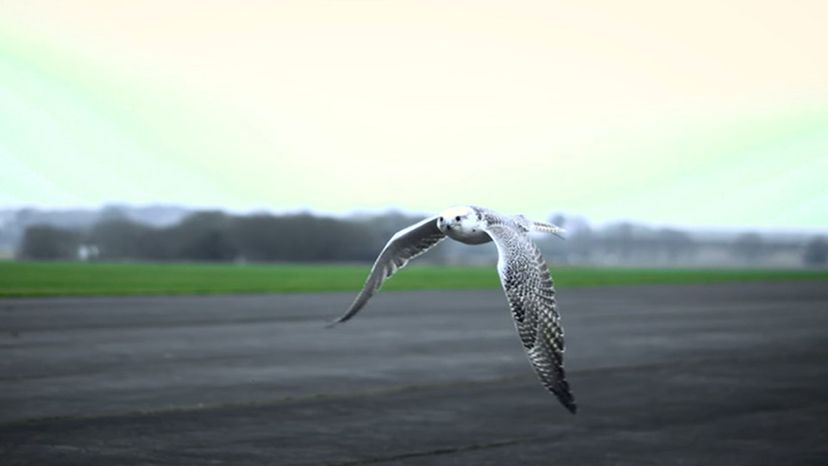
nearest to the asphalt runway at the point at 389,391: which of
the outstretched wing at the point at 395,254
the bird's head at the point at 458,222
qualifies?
the outstretched wing at the point at 395,254

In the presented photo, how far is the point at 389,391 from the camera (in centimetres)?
1995

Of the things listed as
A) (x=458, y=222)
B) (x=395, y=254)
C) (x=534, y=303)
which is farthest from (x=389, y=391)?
(x=458, y=222)

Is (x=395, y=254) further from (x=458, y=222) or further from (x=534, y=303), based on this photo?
(x=458, y=222)

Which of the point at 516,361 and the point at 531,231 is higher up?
the point at 531,231

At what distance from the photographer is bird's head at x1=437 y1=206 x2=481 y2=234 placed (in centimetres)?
616

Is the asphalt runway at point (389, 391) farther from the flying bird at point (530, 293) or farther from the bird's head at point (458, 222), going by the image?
the bird's head at point (458, 222)

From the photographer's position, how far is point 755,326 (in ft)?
123

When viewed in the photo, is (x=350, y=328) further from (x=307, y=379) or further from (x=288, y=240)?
(x=288, y=240)

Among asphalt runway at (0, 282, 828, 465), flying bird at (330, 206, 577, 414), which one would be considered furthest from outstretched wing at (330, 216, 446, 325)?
asphalt runway at (0, 282, 828, 465)

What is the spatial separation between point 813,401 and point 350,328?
1573 centimetres

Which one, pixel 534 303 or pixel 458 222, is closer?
pixel 458 222

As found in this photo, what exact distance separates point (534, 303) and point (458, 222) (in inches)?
34.0

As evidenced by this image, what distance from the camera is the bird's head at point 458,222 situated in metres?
6.16

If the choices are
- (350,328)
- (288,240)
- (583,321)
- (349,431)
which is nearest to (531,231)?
(349,431)
